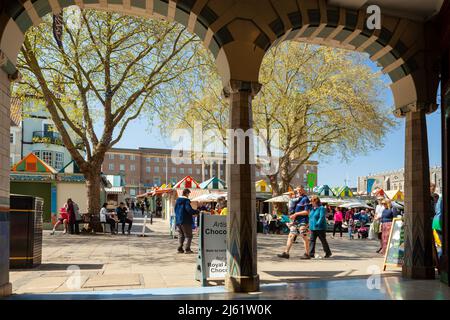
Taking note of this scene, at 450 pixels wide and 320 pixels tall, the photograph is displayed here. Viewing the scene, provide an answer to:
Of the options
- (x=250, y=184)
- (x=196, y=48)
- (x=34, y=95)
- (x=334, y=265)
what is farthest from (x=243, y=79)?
(x=34, y=95)

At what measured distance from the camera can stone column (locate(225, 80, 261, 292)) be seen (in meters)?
7.26

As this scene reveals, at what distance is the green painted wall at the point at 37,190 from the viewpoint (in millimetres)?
→ 24391

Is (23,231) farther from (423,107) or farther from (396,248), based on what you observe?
(423,107)

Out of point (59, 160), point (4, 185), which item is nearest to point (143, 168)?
point (59, 160)

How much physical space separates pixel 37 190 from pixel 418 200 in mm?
21505

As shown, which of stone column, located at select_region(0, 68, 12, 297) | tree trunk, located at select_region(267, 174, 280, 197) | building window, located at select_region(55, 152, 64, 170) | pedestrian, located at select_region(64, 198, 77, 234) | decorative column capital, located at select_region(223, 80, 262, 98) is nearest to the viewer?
stone column, located at select_region(0, 68, 12, 297)

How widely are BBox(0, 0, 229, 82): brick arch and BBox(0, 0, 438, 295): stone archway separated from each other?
15 mm

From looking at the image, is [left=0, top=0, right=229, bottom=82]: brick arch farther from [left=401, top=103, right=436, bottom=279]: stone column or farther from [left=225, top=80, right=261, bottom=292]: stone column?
[left=401, top=103, right=436, bottom=279]: stone column

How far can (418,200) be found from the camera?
347 inches

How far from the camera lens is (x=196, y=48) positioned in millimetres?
19922

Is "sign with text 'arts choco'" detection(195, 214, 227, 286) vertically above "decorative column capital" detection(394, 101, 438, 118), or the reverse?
"decorative column capital" detection(394, 101, 438, 118)

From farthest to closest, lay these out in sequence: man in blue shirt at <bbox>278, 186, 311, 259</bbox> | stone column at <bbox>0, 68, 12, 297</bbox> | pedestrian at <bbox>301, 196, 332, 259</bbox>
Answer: man in blue shirt at <bbox>278, 186, 311, 259</bbox>
pedestrian at <bbox>301, 196, 332, 259</bbox>
stone column at <bbox>0, 68, 12, 297</bbox>

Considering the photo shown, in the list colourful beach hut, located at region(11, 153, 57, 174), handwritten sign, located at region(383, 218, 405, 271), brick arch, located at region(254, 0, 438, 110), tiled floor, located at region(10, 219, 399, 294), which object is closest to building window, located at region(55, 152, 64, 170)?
colourful beach hut, located at region(11, 153, 57, 174)
